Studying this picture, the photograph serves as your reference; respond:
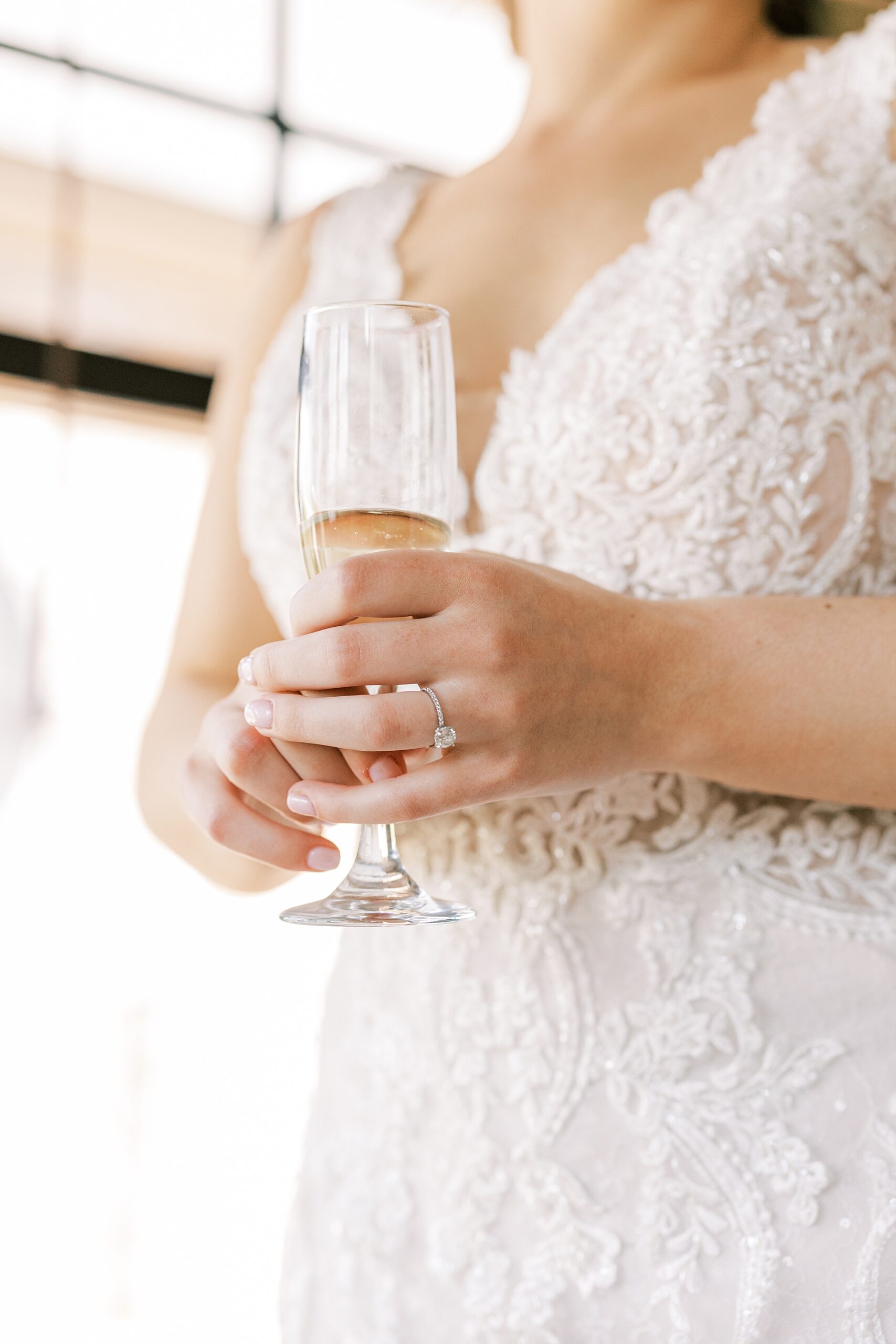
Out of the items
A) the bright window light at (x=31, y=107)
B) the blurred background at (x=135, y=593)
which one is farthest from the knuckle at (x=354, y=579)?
the bright window light at (x=31, y=107)

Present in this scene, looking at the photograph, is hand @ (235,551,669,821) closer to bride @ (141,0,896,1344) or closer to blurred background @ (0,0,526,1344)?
bride @ (141,0,896,1344)

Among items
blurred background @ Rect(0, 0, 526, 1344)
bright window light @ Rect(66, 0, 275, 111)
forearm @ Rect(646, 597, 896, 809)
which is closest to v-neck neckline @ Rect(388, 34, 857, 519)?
forearm @ Rect(646, 597, 896, 809)

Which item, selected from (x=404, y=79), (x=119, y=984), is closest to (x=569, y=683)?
(x=119, y=984)

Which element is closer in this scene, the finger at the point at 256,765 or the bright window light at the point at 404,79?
the finger at the point at 256,765

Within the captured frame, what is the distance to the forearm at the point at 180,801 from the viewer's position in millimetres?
1083

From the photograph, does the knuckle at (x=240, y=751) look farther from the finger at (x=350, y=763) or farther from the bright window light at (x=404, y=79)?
the bright window light at (x=404, y=79)

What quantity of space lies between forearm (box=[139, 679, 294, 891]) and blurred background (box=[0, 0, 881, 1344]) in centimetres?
293

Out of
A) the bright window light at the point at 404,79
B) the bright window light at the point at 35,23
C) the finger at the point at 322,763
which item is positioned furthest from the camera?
the bright window light at the point at 404,79

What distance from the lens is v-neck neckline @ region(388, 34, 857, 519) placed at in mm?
993

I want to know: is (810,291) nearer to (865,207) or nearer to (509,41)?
(865,207)

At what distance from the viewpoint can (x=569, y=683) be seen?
2.06 ft

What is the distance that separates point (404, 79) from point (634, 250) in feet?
12.3

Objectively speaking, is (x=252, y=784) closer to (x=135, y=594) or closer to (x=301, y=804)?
(x=301, y=804)

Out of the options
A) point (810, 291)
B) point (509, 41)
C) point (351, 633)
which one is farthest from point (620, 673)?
point (509, 41)
